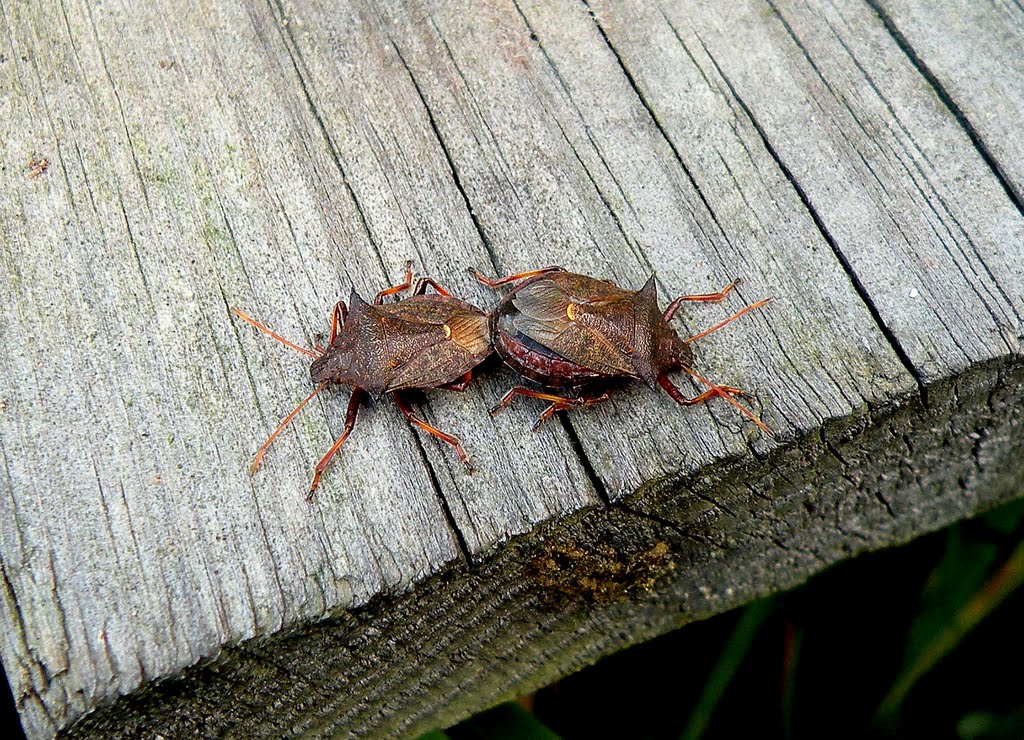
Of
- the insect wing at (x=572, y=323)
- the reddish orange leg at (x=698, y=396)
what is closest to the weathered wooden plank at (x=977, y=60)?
the reddish orange leg at (x=698, y=396)

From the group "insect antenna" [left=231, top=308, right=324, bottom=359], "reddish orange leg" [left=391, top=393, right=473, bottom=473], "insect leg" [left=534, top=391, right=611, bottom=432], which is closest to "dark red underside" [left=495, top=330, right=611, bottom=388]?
"insect leg" [left=534, top=391, right=611, bottom=432]

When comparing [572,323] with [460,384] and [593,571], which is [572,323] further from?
A: [593,571]

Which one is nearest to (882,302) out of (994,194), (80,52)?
(994,194)

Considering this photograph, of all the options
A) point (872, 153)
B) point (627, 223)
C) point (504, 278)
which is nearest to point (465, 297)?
point (504, 278)

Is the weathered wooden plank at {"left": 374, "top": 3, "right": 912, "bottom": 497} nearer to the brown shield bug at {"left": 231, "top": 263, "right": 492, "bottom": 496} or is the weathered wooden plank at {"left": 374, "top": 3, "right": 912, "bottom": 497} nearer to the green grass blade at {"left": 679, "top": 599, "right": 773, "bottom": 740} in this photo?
the brown shield bug at {"left": 231, "top": 263, "right": 492, "bottom": 496}

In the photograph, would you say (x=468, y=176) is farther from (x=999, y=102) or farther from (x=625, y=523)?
(x=999, y=102)

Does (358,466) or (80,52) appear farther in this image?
(80,52)
